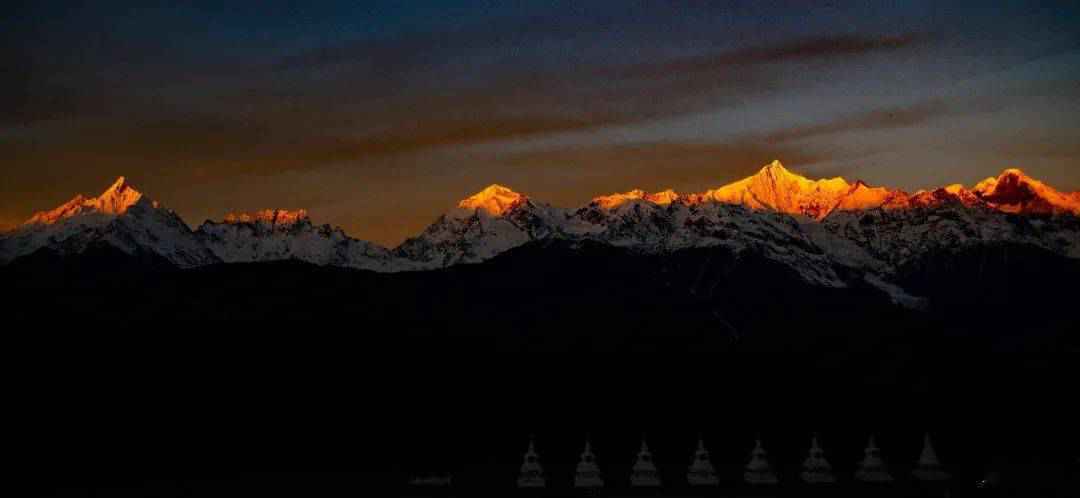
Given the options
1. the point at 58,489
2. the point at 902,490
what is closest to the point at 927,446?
the point at 902,490

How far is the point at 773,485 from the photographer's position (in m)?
175

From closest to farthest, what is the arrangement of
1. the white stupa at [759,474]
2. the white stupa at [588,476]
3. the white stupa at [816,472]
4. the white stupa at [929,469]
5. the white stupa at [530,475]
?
the white stupa at [530,475], the white stupa at [588,476], the white stupa at [929,469], the white stupa at [759,474], the white stupa at [816,472]

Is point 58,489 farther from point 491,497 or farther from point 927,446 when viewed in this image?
point 927,446

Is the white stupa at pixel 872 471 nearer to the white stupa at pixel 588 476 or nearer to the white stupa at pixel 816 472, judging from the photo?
the white stupa at pixel 816 472

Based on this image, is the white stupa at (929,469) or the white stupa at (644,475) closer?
the white stupa at (929,469)

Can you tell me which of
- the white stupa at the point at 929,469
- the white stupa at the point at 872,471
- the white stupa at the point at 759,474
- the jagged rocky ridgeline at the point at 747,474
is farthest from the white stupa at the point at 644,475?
the white stupa at the point at 929,469

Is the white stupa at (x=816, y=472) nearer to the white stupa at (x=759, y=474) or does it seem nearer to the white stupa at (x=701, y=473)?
the white stupa at (x=759, y=474)

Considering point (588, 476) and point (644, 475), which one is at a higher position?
point (588, 476)

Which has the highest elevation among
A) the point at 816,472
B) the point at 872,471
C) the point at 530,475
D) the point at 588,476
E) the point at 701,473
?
the point at 530,475

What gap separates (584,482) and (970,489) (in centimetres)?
3426

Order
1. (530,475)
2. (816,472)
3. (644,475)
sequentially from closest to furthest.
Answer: (530,475)
(816,472)
(644,475)

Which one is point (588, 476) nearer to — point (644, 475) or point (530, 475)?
point (530, 475)

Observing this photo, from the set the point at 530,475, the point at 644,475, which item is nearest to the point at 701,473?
the point at 644,475

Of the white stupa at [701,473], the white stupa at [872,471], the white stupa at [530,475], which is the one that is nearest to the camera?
the white stupa at [530,475]
